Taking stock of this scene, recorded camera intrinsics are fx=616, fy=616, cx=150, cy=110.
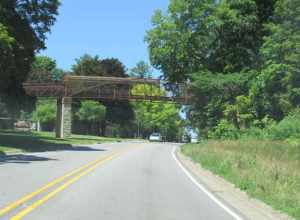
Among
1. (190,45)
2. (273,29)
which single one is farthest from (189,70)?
(273,29)

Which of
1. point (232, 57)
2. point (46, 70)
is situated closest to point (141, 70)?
point (46, 70)

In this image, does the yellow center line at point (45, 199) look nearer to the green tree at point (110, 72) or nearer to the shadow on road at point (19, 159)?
the shadow on road at point (19, 159)

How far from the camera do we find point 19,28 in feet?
139

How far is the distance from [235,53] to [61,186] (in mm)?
41396

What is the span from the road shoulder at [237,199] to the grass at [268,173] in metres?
0.19

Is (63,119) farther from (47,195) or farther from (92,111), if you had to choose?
(47,195)

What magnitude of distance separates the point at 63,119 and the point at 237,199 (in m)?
65.6

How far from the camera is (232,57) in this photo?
187 feet

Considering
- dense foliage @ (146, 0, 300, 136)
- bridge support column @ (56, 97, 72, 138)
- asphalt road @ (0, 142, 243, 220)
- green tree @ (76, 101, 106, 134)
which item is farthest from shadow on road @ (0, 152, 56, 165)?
green tree @ (76, 101, 106, 134)

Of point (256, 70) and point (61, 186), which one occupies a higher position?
point (256, 70)

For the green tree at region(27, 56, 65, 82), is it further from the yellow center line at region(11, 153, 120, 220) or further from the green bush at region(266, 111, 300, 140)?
the yellow center line at region(11, 153, 120, 220)

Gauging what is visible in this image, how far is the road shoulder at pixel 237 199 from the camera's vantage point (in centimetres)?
1305

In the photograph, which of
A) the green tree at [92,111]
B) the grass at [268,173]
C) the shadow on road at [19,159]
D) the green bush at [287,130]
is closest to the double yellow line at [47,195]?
the grass at [268,173]

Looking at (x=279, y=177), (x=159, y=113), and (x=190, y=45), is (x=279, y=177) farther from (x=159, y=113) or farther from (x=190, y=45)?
(x=159, y=113)
